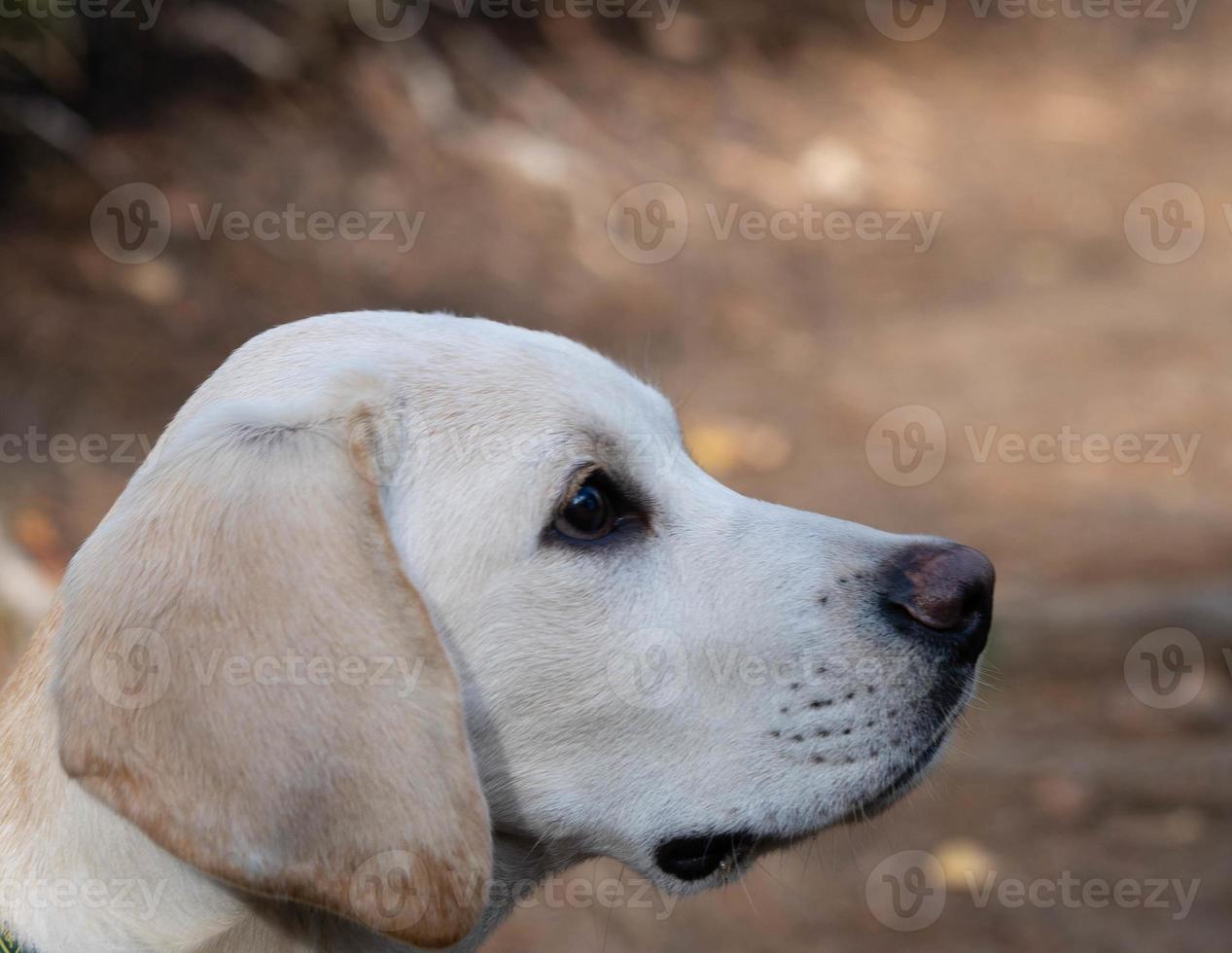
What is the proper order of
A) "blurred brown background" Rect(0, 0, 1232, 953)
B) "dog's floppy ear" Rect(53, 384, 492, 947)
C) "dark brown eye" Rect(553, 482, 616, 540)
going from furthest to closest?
"blurred brown background" Rect(0, 0, 1232, 953) < "dark brown eye" Rect(553, 482, 616, 540) < "dog's floppy ear" Rect(53, 384, 492, 947)

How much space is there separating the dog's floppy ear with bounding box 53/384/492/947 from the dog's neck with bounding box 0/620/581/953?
0.23 meters

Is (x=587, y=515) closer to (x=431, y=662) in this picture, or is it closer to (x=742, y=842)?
(x=431, y=662)

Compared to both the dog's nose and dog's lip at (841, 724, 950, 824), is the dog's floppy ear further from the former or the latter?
the dog's nose

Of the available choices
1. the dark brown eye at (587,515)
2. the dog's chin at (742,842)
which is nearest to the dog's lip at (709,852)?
the dog's chin at (742,842)

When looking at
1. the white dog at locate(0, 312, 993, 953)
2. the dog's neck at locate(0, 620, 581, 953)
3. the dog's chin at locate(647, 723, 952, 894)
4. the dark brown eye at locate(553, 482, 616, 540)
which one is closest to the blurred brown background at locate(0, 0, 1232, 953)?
the dog's chin at locate(647, 723, 952, 894)

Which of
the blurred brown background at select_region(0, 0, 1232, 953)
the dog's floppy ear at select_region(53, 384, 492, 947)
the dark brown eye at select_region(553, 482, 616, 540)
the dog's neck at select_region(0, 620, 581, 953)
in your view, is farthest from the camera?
the blurred brown background at select_region(0, 0, 1232, 953)

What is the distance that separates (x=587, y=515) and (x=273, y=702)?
73 centimetres

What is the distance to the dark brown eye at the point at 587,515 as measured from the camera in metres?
2.46

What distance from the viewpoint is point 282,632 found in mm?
2043

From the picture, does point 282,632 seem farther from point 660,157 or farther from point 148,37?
point 660,157

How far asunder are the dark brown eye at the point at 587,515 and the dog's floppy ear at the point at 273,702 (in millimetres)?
401

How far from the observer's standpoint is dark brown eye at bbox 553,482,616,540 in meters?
2.46

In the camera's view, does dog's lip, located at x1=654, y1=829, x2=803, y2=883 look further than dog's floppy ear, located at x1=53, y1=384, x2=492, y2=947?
Yes

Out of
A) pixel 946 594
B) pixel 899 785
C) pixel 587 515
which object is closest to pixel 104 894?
pixel 587 515
